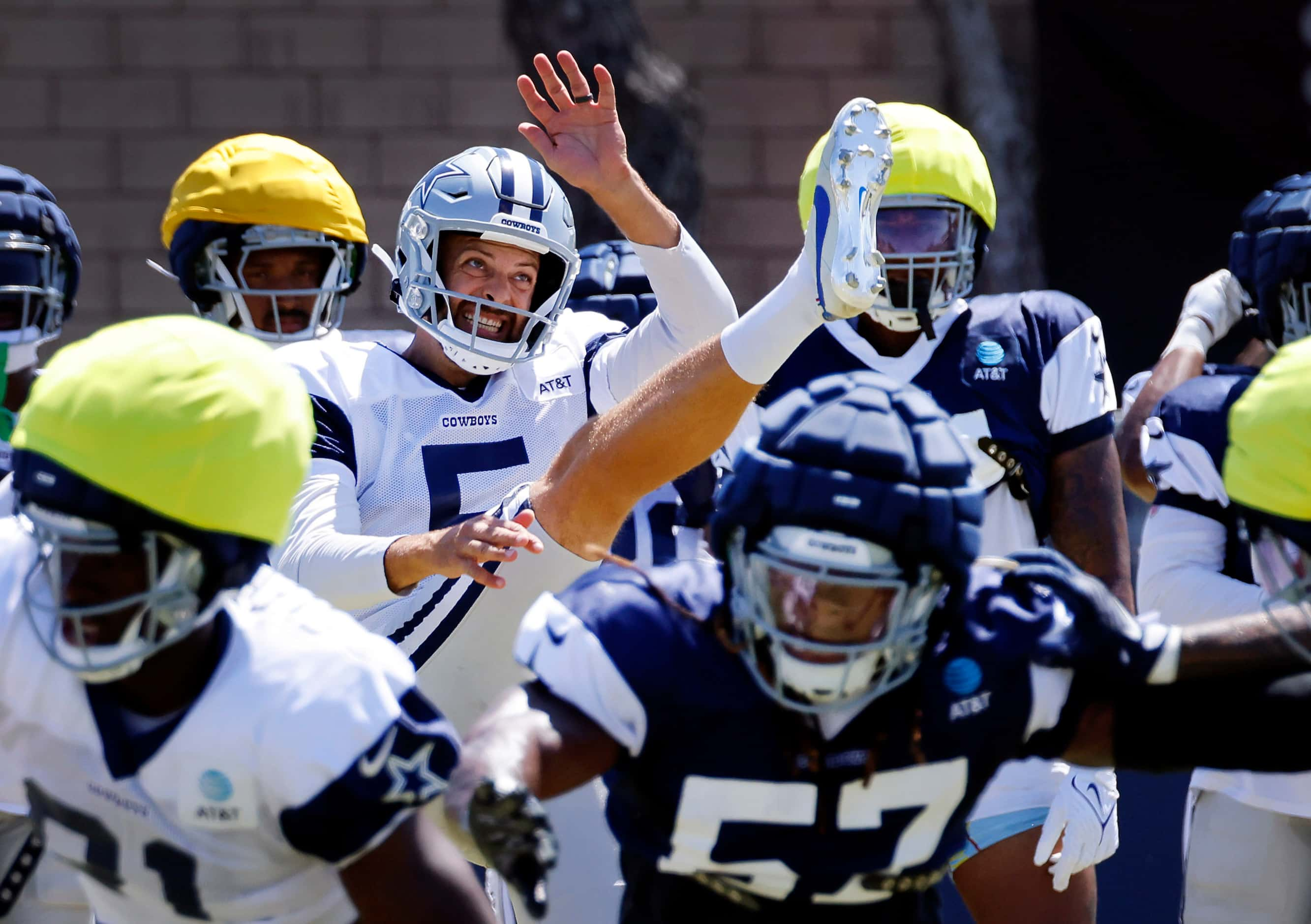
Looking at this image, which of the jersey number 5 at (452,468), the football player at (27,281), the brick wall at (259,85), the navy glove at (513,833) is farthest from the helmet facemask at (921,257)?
the brick wall at (259,85)

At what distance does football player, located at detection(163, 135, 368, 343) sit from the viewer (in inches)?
139

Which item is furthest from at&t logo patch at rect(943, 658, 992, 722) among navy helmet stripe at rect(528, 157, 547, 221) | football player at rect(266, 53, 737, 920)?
navy helmet stripe at rect(528, 157, 547, 221)

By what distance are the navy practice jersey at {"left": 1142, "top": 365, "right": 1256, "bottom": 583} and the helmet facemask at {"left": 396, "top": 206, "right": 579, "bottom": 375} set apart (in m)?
1.12

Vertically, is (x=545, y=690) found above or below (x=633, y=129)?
below

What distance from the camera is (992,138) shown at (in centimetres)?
753

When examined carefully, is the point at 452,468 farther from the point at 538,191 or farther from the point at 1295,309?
the point at 1295,309

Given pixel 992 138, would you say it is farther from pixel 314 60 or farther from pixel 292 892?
pixel 292 892

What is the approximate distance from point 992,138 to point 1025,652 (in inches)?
229

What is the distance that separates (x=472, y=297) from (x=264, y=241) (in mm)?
628

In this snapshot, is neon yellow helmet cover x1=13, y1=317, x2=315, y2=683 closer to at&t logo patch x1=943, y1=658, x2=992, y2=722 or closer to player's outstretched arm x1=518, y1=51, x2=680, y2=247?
at&t logo patch x1=943, y1=658, x2=992, y2=722

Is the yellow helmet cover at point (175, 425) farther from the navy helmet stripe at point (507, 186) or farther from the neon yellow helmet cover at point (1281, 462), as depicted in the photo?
the navy helmet stripe at point (507, 186)

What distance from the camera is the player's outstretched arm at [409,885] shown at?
187cm

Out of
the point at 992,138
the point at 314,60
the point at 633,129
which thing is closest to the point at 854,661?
the point at 633,129

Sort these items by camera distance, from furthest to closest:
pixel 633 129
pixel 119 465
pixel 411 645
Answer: pixel 633 129 < pixel 411 645 < pixel 119 465
